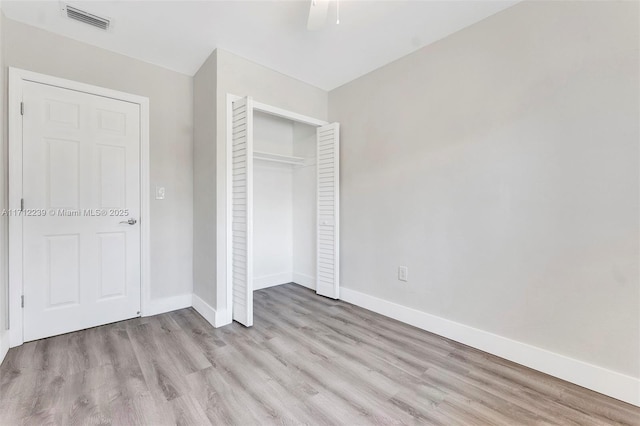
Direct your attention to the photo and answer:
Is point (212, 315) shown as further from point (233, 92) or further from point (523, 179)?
point (523, 179)

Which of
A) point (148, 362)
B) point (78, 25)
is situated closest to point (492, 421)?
point (148, 362)

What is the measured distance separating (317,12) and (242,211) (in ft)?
5.53

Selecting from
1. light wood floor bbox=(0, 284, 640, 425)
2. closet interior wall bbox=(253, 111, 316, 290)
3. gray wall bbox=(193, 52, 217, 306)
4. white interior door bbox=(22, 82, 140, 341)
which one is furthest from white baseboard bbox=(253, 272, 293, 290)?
white interior door bbox=(22, 82, 140, 341)

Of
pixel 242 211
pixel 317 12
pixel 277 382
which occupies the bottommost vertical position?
pixel 277 382

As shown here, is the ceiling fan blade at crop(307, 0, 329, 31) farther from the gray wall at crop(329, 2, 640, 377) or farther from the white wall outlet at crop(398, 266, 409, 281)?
the white wall outlet at crop(398, 266, 409, 281)

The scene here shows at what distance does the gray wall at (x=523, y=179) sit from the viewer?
1.66 meters

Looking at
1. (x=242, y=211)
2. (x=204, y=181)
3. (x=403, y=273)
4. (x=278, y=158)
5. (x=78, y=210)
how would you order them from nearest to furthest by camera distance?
1. (x=78, y=210)
2. (x=242, y=211)
3. (x=403, y=273)
4. (x=204, y=181)
5. (x=278, y=158)

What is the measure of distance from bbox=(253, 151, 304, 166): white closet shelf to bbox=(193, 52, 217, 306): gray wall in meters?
0.62

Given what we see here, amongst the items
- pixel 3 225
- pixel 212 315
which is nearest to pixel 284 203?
pixel 212 315

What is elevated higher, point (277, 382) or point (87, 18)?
point (87, 18)

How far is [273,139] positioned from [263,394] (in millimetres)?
3073

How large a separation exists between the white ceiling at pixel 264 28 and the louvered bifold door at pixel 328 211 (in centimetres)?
86

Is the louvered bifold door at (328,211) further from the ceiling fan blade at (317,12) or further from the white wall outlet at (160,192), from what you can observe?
the white wall outlet at (160,192)

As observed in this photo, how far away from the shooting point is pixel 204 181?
2.86m
